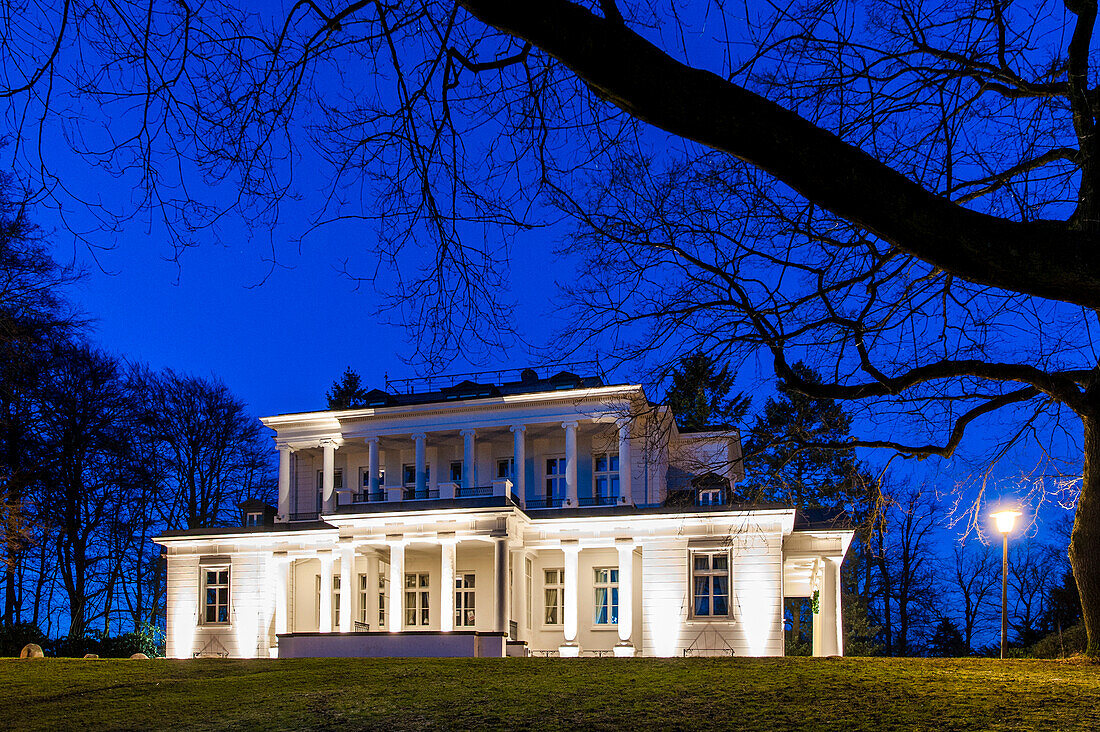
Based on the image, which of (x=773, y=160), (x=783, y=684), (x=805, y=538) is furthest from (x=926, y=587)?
(x=773, y=160)

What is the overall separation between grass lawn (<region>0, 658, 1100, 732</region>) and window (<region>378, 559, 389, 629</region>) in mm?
15601

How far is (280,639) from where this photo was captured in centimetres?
2678

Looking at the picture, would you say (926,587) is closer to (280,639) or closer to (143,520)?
(280,639)

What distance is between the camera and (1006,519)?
17.0 metres

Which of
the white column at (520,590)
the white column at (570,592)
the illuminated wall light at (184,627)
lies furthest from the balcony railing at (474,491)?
the illuminated wall light at (184,627)

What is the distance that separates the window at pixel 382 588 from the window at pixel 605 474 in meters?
8.17

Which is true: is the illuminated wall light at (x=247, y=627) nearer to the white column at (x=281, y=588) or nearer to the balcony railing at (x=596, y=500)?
the white column at (x=281, y=588)

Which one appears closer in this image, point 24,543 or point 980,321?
point 980,321

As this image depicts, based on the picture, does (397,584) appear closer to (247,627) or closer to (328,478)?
(247,627)

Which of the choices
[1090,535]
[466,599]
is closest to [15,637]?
[466,599]

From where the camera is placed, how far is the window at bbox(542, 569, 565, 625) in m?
Answer: 32.4

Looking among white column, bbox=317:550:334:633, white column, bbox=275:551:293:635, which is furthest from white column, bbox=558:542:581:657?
white column, bbox=275:551:293:635

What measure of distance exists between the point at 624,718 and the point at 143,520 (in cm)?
3956

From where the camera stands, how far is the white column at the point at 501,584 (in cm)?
2834
